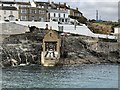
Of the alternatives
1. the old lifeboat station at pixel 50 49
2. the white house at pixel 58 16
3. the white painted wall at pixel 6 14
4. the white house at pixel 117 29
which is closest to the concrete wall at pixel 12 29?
the old lifeboat station at pixel 50 49

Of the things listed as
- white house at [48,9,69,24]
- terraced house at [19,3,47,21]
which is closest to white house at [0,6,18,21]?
terraced house at [19,3,47,21]

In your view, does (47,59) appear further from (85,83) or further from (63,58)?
(85,83)

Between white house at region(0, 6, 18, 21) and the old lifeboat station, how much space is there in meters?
14.6

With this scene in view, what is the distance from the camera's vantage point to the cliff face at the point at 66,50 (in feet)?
230

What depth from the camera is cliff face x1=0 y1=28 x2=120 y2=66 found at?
230ft

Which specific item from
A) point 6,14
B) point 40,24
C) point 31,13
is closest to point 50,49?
point 40,24

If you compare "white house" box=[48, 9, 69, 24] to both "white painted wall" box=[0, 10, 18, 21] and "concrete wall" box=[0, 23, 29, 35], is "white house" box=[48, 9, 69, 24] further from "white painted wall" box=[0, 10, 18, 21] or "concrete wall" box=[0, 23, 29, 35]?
"concrete wall" box=[0, 23, 29, 35]

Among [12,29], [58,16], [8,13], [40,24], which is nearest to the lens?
[12,29]

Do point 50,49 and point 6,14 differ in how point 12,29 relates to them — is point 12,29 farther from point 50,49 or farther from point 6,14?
point 6,14

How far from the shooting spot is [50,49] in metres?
72.8

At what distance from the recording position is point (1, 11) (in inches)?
3467

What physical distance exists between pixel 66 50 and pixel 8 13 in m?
19.5

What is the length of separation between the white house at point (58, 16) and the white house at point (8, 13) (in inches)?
328

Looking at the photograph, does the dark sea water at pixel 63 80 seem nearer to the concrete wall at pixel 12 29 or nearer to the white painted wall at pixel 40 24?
the concrete wall at pixel 12 29
